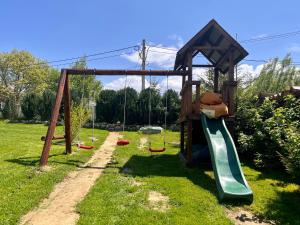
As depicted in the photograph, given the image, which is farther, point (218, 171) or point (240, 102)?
point (240, 102)

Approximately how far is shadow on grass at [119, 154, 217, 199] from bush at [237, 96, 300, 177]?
1.79 metres

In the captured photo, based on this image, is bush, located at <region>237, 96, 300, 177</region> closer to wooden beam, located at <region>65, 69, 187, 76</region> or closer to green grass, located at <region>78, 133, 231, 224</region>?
green grass, located at <region>78, 133, 231, 224</region>

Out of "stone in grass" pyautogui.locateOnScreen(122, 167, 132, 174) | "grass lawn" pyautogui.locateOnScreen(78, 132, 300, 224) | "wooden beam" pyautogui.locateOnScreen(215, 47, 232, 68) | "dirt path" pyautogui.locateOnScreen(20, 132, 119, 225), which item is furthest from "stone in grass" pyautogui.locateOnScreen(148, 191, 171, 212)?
"wooden beam" pyautogui.locateOnScreen(215, 47, 232, 68)

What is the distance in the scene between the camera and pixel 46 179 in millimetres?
7879

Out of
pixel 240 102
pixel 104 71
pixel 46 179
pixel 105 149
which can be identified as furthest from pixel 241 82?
pixel 46 179

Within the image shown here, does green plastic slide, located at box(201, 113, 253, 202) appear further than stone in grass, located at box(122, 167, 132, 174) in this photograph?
No

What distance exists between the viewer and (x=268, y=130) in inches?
372

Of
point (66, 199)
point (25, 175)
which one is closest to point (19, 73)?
point (25, 175)

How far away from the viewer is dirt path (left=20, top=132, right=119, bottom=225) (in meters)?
5.38

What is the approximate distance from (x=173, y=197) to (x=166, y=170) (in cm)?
267

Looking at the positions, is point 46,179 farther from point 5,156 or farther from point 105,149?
point 105,149

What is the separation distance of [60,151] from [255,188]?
7.31m

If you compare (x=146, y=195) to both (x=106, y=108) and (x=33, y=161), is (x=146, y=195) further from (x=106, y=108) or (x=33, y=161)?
(x=106, y=108)

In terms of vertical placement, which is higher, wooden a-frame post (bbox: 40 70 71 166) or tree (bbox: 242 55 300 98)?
tree (bbox: 242 55 300 98)
